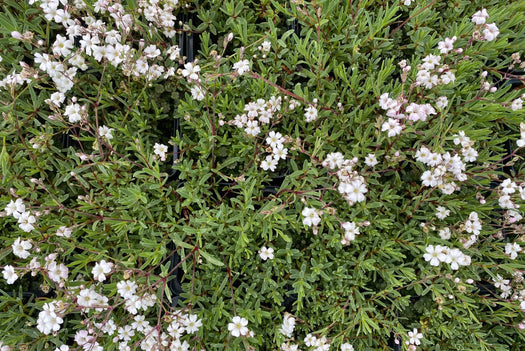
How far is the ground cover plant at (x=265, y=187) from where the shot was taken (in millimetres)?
2510

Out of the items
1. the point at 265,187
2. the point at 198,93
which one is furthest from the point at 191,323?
the point at 198,93

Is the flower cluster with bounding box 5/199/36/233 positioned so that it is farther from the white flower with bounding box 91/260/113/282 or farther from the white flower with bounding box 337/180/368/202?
the white flower with bounding box 337/180/368/202

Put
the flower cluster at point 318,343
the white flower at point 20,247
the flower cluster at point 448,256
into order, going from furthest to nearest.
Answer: the flower cluster at point 318,343 → the white flower at point 20,247 → the flower cluster at point 448,256

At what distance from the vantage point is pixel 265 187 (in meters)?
2.94

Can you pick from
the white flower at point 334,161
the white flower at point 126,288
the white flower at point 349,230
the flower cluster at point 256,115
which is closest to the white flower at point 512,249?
the white flower at point 349,230

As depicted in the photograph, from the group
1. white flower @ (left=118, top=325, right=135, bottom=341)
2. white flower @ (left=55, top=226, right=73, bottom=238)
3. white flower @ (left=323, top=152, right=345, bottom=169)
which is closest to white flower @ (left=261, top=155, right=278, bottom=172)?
white flower @ (left=323, top=152, right=345, bottom=169)

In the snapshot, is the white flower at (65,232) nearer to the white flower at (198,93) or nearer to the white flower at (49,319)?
the white flower at (49,319)

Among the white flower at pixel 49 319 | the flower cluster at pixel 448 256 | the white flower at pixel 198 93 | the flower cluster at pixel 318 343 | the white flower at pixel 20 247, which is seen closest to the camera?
the white flower at pixel 49 319

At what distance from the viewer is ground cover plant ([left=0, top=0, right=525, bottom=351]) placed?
2.51m

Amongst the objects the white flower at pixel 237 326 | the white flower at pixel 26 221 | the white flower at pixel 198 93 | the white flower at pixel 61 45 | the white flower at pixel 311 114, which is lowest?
the white flower at pixel 237 326

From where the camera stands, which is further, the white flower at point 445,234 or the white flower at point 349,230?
the white flower at point 445,234

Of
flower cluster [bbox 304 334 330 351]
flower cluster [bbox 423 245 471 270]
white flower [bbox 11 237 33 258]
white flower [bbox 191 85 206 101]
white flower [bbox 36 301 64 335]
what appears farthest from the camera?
white flower [bbox 191 85 206 101]

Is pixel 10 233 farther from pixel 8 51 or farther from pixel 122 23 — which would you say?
pixel 122 23

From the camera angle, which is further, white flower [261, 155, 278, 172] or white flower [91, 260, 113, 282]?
white flower [261, 155, 278, 172]
